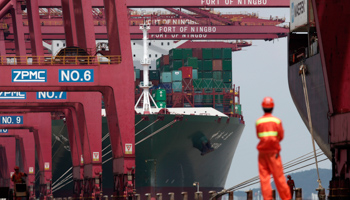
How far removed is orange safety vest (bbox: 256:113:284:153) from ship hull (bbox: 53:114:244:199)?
3860 cm

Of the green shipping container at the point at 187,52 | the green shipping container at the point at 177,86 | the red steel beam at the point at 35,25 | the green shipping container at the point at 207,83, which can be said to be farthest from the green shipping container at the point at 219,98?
the red steel beam at the point at 35,25

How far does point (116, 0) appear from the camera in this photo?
30.7 meters

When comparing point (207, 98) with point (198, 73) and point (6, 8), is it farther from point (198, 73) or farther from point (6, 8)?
point (6, 8)

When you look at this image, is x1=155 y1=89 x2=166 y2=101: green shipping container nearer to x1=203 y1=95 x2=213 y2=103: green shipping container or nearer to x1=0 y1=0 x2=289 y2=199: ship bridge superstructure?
x1=203 y1=95 x2=213 y2=103: green shipping container

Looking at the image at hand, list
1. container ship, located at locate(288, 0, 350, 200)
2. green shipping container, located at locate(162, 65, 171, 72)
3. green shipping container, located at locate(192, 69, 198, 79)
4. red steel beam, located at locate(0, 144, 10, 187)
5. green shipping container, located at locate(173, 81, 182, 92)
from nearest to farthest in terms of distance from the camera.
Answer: container ship, located at locate(288, 0, 350, 200) → green shipping container, located at locate(173, 81, 182, 92) → green shipping container, located at locate(192, 69, 198, 79) → green shipping container, located at locate(162, 65, 171, 72) → red steel beam, located at locate(0, 144, 10, 187)

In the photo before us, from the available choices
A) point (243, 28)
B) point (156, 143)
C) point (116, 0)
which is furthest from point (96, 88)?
point (243, 28)

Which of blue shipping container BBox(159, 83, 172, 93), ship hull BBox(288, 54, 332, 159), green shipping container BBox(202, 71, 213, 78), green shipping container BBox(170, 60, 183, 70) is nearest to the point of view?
ship hull BBox(288, 54, 332, 159)

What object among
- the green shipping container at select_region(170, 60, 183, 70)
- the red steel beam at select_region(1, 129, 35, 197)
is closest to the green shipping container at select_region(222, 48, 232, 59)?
the green shipping container at select_region(170, 60, 183, 70)

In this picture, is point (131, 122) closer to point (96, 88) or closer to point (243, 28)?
point (96, 88)

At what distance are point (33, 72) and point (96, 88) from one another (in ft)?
9.60

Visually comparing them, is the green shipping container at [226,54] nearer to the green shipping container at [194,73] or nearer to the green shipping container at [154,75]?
the green shipping container at [194,73]

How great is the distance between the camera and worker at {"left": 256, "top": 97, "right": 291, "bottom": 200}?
9.21 m

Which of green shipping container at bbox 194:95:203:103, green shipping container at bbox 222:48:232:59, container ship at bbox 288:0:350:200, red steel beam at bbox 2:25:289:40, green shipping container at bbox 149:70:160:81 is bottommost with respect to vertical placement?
container ship at bbox 288:0:350:200

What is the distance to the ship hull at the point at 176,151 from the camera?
48812 mm
